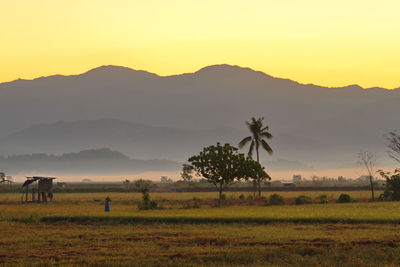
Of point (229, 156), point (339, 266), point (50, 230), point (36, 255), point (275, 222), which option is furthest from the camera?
point (229, 156)

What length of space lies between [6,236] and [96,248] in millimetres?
9599

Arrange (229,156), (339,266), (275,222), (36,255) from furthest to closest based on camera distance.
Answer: (229,156), (275,222), (36,255), (339,266)

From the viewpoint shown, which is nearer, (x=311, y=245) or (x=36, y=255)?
(x=36, y=255)

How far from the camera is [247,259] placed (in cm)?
3600

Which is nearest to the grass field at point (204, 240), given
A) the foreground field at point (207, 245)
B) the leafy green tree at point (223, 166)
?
the foreground field at point (207, 245)

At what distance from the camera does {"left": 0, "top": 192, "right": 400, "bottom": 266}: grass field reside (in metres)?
35.9

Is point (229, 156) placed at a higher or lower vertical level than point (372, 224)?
higher

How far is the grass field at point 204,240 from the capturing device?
35.9 m

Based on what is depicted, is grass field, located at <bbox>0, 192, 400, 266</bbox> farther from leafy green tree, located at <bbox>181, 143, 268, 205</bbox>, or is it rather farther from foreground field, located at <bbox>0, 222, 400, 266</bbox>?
leafy green tree, located at <bbox>181, 143, 268, 205</bbox>

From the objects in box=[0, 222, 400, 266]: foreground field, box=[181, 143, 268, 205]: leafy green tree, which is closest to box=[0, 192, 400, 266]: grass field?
box=[0, 222, 400, 266]: foreground field

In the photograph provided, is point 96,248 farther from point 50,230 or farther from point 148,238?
point 50,230

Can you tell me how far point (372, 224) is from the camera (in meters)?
52.3

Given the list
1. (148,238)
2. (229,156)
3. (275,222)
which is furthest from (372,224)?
(229,156)

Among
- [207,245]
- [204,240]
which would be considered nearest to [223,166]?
[204,240]
